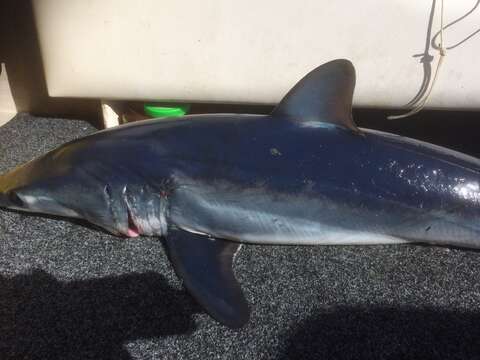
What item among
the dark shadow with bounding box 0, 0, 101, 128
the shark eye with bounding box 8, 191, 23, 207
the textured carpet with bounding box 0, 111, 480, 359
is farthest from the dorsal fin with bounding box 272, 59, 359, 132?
the dark shadow with bounding box 0, 0, 101, 128

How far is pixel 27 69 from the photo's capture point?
82.0 inches

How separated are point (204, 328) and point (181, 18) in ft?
3.46

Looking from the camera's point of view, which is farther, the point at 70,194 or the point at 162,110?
the point at 162,110

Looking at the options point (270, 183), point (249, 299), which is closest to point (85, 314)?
point (249, 299)

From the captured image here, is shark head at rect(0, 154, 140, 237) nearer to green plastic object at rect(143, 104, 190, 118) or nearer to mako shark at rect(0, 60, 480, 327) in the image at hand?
mako shark at rect(0, 60, 480, 327)

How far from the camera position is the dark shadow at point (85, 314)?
114cm

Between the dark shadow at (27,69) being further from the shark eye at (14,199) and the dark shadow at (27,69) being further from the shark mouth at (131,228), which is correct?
the shark mouth at (131,228)

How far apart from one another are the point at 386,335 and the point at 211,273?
479mm

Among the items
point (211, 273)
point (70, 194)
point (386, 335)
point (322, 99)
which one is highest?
point (322, 99)

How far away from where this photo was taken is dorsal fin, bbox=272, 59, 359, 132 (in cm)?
127

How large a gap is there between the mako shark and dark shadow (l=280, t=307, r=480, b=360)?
0.20 m

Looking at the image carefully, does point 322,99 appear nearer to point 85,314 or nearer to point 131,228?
point 131,228

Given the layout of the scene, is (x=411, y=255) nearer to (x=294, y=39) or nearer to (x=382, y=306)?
(x=382, y=306)

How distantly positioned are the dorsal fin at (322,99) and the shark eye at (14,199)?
83 centimetres
